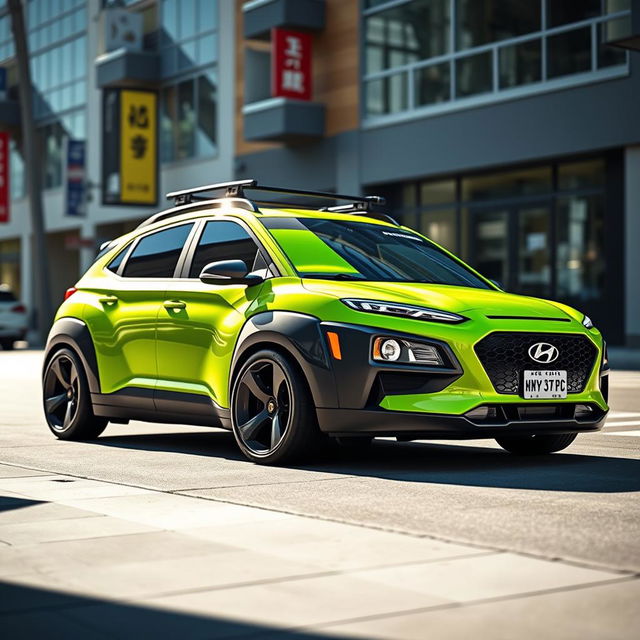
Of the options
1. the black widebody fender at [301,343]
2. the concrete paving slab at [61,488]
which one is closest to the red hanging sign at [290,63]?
the black widebody fender at [301,343]

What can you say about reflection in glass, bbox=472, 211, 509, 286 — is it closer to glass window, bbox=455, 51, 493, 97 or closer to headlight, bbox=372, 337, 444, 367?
glass window, bbox=455, 51, 493, 97

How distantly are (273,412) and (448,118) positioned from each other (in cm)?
2005

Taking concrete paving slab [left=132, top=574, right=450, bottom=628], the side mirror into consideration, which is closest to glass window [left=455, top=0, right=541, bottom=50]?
the side mirror

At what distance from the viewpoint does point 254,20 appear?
30.9m

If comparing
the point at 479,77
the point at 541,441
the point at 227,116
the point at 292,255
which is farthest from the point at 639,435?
the point at 227,116

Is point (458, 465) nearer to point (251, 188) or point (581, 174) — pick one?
point (251, 188)

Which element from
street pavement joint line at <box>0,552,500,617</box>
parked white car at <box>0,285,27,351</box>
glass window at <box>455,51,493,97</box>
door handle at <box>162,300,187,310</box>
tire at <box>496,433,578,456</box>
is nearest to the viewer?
street pavement joint line at <box>0,552,500,617</box>

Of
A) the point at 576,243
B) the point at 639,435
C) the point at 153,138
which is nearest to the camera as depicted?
the point at 639,435

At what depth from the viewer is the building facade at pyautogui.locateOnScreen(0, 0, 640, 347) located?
2428 centimetres

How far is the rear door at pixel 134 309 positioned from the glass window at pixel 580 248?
643 inches

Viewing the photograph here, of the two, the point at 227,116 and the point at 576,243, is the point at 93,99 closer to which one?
the point at 227,116

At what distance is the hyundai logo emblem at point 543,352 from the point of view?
768 cm

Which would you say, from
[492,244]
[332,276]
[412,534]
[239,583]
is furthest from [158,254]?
[492,244]

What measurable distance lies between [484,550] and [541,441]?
3.77 metres
